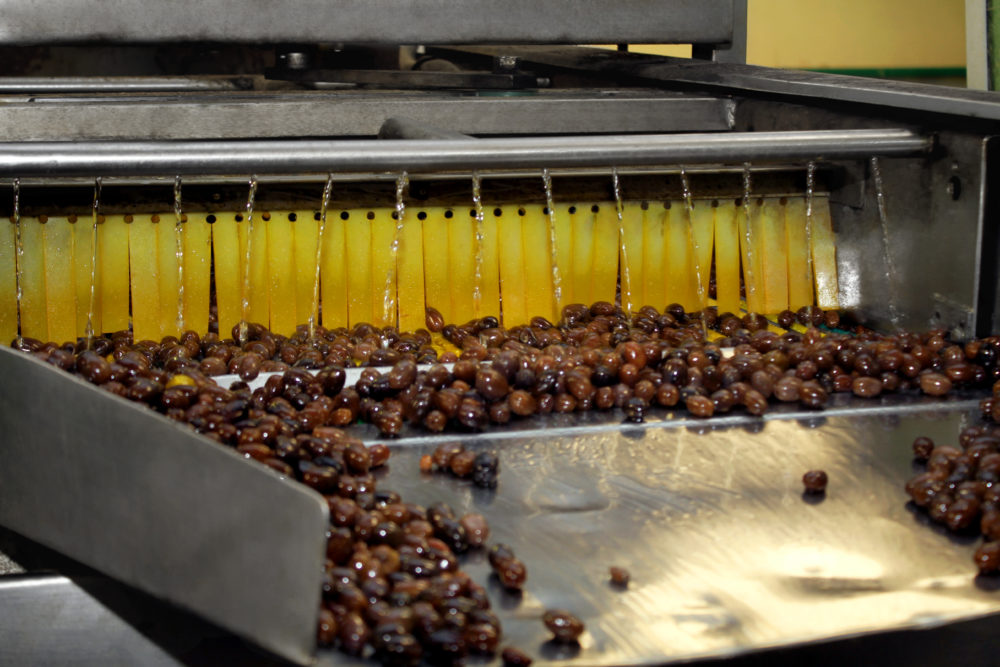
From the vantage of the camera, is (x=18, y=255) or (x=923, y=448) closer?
(x=923, y=448)

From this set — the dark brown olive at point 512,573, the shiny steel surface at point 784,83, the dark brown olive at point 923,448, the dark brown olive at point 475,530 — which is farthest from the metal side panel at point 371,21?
the dark brown olive at point 512,573

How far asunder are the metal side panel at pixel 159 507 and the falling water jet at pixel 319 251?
102 centimetres

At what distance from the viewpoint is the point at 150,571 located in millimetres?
1365

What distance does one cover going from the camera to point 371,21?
116 inches

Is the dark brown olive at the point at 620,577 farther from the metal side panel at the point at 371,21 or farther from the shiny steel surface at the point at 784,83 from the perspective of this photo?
the metal side panel at the point at 371,21

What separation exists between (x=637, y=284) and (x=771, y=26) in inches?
255

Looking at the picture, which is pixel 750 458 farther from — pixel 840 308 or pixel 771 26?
pixel 771 26

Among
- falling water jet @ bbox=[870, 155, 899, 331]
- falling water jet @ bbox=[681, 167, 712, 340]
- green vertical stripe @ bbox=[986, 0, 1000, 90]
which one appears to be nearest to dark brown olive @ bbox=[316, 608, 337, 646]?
falling water jet @ bbox=[681, 167, 712, 340]

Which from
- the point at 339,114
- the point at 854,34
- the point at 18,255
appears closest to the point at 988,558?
the point at 339,114

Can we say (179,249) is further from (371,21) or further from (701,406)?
(701,406)

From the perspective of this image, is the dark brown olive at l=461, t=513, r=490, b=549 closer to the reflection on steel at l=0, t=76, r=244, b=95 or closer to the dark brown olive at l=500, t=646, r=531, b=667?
the dark brown olive at l=500, t=646, r=531, b=667

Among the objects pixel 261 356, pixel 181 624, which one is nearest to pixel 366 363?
pixel 261 356

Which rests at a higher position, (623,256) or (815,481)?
(623,256)

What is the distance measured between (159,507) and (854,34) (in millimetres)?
8500
